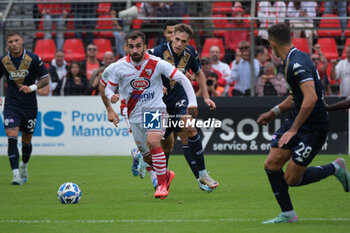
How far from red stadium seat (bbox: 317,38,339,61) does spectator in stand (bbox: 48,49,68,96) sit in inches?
258

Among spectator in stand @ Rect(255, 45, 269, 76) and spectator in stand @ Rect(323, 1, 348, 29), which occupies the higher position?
spectator in stand @ Rect(323, 1, 348, 29)

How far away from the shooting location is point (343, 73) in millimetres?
16750

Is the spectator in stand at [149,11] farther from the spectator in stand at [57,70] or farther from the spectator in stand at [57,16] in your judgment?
the spectator in stand at [57,70]

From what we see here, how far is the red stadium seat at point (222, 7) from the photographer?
1782 centimetres

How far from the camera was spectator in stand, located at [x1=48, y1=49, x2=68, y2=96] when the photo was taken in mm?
17875

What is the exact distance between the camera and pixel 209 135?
1695cm

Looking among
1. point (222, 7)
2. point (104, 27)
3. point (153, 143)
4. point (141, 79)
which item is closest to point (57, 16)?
point (104, 27)

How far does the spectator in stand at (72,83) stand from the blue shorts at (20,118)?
223 inches

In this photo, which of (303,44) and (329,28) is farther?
(303,44)

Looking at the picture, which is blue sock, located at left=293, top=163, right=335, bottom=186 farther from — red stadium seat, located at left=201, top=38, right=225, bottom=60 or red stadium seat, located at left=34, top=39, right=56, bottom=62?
red stadium seat, located at left=34, top=39, right=56, bottom=62

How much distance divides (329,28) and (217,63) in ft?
9.44

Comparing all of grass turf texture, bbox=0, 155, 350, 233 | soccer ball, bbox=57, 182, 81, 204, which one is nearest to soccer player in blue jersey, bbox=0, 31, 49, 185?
grass turf texture, bbox=0, 155, 350, 233

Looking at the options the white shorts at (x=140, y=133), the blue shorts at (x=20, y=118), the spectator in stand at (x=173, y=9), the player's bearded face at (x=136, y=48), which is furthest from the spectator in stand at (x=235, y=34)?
the player's bearded face at (x=136, y=48)

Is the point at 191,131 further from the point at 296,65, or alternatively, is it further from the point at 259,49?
the point at 259,49
